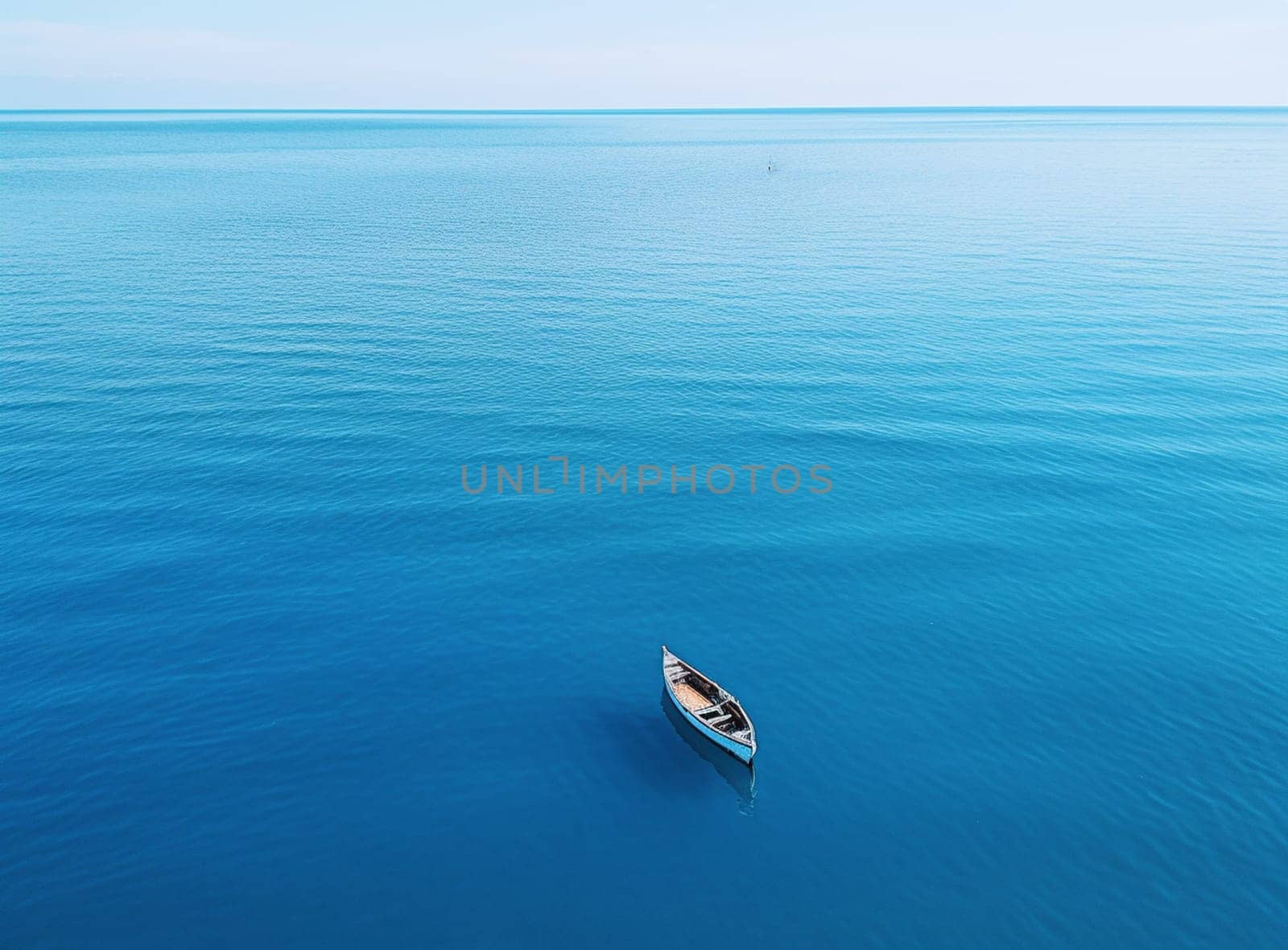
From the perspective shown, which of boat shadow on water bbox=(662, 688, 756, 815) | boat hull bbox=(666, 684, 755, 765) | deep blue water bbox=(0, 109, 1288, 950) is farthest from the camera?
boat hull bbox=(666, 684, 755, 765)

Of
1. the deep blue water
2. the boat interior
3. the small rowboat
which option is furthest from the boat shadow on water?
the boat interior

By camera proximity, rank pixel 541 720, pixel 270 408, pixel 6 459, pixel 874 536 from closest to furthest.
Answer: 1. pixel 541 720
2. pixel 874 536
3. pixel 6 459
4. pixel 270 408

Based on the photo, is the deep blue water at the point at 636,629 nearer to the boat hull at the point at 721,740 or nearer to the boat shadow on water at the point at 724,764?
the boat shadow on water at the point at 724,764

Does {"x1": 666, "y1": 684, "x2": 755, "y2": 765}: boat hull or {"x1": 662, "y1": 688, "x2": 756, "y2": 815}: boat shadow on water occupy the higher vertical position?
{"x1": 666, "y1": 684, "x2": 755, "y2": 765}: boat hull

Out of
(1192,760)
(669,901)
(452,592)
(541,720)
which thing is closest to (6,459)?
(452,592)

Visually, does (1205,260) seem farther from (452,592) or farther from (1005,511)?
(452,592)

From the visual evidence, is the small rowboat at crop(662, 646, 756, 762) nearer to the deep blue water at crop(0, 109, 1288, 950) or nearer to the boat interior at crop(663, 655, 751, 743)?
the boat interior at crop(663, 655, 751, 743)
